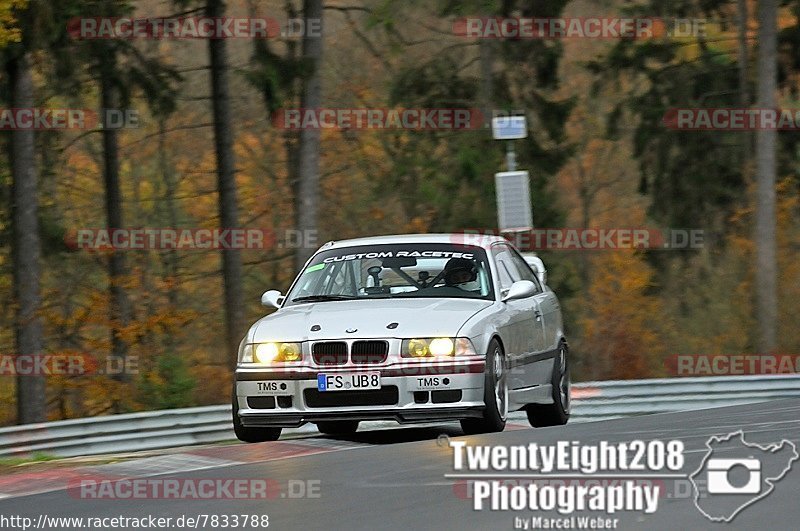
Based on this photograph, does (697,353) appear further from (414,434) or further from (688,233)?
(414,434)

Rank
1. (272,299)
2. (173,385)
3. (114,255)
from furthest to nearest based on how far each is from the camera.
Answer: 1. (114,255)
2. (173,385)
3. (272,299)

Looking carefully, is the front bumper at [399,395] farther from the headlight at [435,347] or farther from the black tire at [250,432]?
the black tire at [250,432]

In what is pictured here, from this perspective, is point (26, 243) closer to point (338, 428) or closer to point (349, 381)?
point (338, 428)

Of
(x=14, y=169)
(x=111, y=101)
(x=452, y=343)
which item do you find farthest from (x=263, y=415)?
(x=111, y=101)

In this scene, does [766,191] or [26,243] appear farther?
[766,191]

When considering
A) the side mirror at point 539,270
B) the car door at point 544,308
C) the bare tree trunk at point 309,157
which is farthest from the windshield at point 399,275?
the bare tree trunk at point 309,157

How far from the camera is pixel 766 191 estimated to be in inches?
1112

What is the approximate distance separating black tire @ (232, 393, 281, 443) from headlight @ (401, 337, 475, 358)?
1433 millimetres

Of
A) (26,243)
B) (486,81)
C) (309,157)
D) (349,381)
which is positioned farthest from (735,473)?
(486,81)

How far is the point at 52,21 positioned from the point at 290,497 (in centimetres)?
1762

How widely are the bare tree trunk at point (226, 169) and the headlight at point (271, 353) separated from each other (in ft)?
58.6

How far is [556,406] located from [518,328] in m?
1.16

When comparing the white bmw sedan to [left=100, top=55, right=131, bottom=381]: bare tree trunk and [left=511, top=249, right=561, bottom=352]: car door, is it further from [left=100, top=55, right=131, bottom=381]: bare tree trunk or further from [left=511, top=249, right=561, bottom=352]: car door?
[left=100, top=55, right=131, bottom=381]: bare tree trunk

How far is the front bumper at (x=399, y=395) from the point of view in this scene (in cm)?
1034
